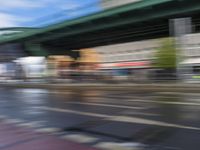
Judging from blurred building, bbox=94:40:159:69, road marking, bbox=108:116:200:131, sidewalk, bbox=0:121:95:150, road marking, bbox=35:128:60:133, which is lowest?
road marking, bbox=108:116:200:131

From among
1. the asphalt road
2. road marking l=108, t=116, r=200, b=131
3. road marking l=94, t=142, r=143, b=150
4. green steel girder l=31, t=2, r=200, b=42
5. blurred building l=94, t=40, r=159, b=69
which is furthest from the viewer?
blurred building l=94, t=40, r=159, b=69

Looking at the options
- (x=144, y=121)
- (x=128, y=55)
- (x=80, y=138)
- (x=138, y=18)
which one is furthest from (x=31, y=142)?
(x=128, y=55)

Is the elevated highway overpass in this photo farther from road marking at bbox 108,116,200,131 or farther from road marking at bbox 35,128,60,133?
road marking at bbox 35,128,60,133

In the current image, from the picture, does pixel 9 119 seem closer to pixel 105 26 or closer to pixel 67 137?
pixel 67 137

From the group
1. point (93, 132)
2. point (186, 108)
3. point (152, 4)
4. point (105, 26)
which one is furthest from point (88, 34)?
point (93, 132)

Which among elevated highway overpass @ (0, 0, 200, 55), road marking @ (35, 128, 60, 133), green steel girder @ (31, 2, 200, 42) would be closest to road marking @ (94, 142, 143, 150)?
road marking @ (35, 128, 60, 133)

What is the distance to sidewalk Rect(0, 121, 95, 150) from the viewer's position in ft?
20.1

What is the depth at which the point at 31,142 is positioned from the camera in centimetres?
657

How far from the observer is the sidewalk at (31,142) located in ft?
20.1

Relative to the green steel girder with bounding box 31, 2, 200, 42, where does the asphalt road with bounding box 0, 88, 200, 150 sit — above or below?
below

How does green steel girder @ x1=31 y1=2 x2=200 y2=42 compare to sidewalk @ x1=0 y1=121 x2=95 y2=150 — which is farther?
green steel girder @ x1=31 y1=2 x2=200 y2=42

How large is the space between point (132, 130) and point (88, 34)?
1460 inches

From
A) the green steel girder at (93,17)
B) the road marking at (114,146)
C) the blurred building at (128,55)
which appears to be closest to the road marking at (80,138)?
the road marking at (114,146)

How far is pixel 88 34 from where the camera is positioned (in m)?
44.1
